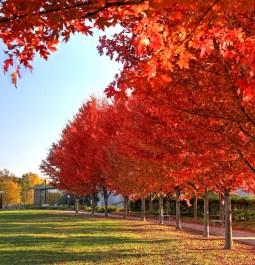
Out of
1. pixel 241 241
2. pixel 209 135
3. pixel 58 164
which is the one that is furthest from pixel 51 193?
pixel 209 135

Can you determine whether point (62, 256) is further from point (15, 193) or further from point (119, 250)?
point (15, 193)

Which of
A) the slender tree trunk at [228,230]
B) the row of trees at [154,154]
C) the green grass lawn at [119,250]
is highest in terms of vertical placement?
the row of trees at [154,154]

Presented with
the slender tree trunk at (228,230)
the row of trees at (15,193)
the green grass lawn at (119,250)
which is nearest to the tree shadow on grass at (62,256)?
the green grass lawn at (119,250)

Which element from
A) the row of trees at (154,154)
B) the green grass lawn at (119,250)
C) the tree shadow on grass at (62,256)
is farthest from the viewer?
the green grass lawn at (119,250)

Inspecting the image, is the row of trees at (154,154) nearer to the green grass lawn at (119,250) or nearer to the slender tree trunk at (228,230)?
A: the slender tree trunk at (228,230)

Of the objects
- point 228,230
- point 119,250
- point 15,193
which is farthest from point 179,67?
point 15,193

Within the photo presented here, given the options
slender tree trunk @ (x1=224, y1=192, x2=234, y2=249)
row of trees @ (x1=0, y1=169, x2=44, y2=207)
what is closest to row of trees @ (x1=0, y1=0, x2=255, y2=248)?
slender tree trunk @ (x1=224, y1=192, x2=234, y2=249)

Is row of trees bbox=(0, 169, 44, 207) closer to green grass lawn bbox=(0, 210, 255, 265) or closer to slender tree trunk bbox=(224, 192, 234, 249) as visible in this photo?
green grass lawn bbox=(0, 210, 255, 265)

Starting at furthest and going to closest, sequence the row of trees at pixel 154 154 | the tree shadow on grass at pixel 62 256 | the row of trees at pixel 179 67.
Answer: the tree shadow on grass at pixel 62 256 → the row of trees at pixel 154 154 → the row of trees at pixel 179 67

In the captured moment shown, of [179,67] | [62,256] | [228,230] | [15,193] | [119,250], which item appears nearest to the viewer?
[179,67]

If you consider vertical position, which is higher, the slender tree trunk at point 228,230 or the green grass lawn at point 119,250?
the slender tree trunk at point 228,230

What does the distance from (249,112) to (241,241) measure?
11624mm

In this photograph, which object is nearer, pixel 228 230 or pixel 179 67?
pixel 179 67

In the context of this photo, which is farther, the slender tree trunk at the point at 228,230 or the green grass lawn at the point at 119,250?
the slender tree trunk at the point at 228,230
